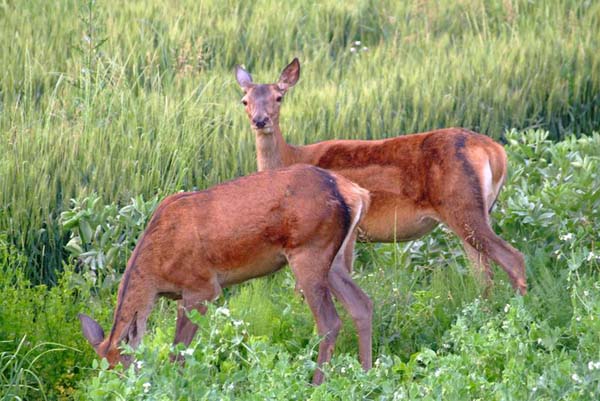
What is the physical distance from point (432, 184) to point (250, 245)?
4.82ft

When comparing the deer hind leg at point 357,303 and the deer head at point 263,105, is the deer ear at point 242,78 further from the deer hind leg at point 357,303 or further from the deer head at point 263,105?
the deer hind leg at point 357,303

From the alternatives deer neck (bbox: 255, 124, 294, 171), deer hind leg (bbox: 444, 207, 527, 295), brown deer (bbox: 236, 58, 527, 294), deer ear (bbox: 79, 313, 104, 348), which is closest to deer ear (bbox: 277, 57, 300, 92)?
deer neck (bbox: 255, 124, 294, 171)

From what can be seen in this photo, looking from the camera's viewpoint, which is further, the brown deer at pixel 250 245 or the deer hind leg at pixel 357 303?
the deer hind leg at pixel 357 303

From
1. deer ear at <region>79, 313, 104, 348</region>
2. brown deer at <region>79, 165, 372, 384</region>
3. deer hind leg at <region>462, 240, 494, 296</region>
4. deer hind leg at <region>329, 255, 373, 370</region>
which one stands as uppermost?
brown deer at <region>79, 165, 372, 384</region>

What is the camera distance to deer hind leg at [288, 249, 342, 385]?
6.70 m

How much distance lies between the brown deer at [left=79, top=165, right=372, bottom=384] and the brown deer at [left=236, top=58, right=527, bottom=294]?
3.23 ft

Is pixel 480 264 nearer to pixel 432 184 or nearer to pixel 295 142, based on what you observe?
pixel 432 184

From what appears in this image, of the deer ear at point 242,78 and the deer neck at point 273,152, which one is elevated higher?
the deer ear at point 242,78

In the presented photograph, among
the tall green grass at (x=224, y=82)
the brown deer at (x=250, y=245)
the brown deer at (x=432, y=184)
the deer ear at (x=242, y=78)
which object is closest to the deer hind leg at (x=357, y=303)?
the brown deer at (x=250, y=245)

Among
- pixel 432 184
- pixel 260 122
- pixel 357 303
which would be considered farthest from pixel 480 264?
pixel 260 122

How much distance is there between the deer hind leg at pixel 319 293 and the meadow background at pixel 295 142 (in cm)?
24

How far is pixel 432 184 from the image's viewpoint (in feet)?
25.5

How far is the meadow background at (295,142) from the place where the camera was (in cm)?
586

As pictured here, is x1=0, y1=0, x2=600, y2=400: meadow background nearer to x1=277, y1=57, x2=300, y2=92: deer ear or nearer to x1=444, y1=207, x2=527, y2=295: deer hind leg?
x1=444, y1=207, x2=527, y2=295: deer hind leg
